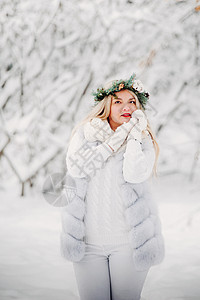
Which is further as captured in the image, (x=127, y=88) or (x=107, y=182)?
(x=127, y=88)

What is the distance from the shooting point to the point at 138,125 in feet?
4.93

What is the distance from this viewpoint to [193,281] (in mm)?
2363

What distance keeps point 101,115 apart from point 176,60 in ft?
14.1

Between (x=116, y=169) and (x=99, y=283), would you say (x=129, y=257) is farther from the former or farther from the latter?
(x=116, y=169)

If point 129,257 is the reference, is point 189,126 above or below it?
above

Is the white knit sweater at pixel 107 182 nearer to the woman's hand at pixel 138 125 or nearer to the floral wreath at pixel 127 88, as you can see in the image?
the woman's hand at pixel 138 125

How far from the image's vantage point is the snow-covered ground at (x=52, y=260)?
7.27 ft

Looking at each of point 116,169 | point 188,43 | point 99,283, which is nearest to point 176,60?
point 188,43

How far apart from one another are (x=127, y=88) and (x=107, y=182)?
0.59 meters

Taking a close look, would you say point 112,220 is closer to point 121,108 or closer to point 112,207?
point 112,207

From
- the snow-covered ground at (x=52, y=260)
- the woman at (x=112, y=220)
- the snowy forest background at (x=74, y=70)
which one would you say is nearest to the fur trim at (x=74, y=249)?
the woman at (x=112, y=220)

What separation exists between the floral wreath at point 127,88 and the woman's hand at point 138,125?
17 centimetres

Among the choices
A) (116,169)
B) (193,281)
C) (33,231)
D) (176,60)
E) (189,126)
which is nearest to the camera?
(116,169)

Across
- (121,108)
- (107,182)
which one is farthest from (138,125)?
(107,182)
